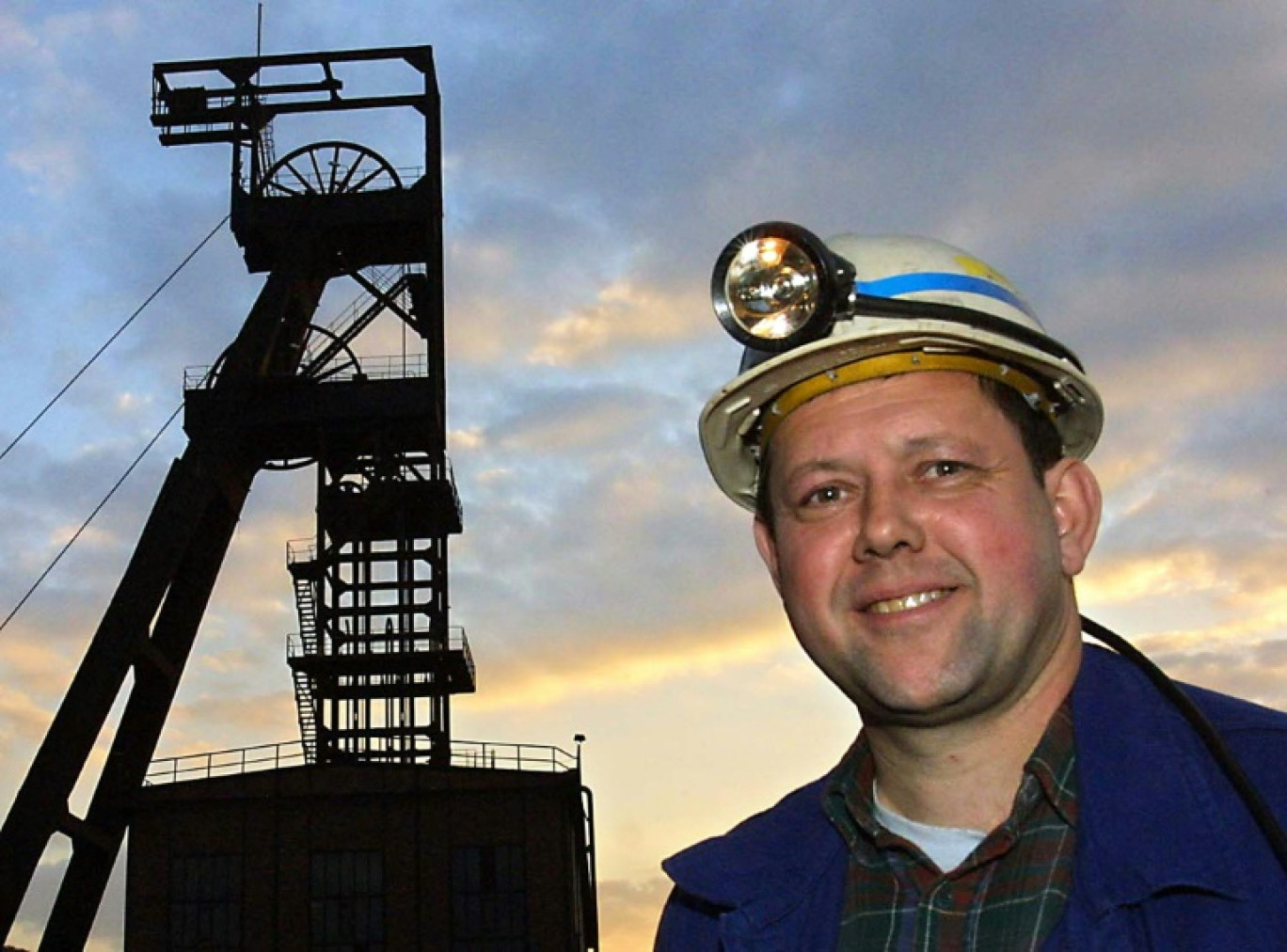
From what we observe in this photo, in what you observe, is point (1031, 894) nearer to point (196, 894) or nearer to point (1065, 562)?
point (1065, 562)

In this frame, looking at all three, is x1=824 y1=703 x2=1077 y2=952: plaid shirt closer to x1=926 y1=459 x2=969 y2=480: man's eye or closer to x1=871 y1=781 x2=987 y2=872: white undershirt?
x1=871 y1=781 x2=987 y2=872: white undershirt

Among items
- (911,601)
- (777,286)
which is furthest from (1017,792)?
(777,286)

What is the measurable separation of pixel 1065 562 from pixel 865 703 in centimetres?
52

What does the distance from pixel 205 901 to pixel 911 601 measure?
31.1 metres

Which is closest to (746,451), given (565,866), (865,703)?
(865,703)

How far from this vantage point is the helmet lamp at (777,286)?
3469 mm

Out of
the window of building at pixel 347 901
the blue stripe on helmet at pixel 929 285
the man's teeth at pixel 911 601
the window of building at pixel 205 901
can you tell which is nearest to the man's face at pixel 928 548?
the man's teeth at pixel 911 601

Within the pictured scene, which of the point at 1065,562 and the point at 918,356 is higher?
the point at 918,356

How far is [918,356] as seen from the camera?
3412 millimetres

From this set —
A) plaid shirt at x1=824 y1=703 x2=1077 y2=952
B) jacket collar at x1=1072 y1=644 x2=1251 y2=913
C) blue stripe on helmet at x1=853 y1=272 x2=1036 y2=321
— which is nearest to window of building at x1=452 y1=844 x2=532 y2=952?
plaid shirt at x1=824 y1=703 x2=1077 y2=952

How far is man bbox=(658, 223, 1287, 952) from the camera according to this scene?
283 centimetres

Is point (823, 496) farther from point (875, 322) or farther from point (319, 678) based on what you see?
point (319, 678)

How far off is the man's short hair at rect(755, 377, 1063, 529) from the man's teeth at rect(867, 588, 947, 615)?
1.30ft

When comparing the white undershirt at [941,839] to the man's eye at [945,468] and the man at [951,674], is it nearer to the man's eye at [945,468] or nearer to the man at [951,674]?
the man at [951,674]
